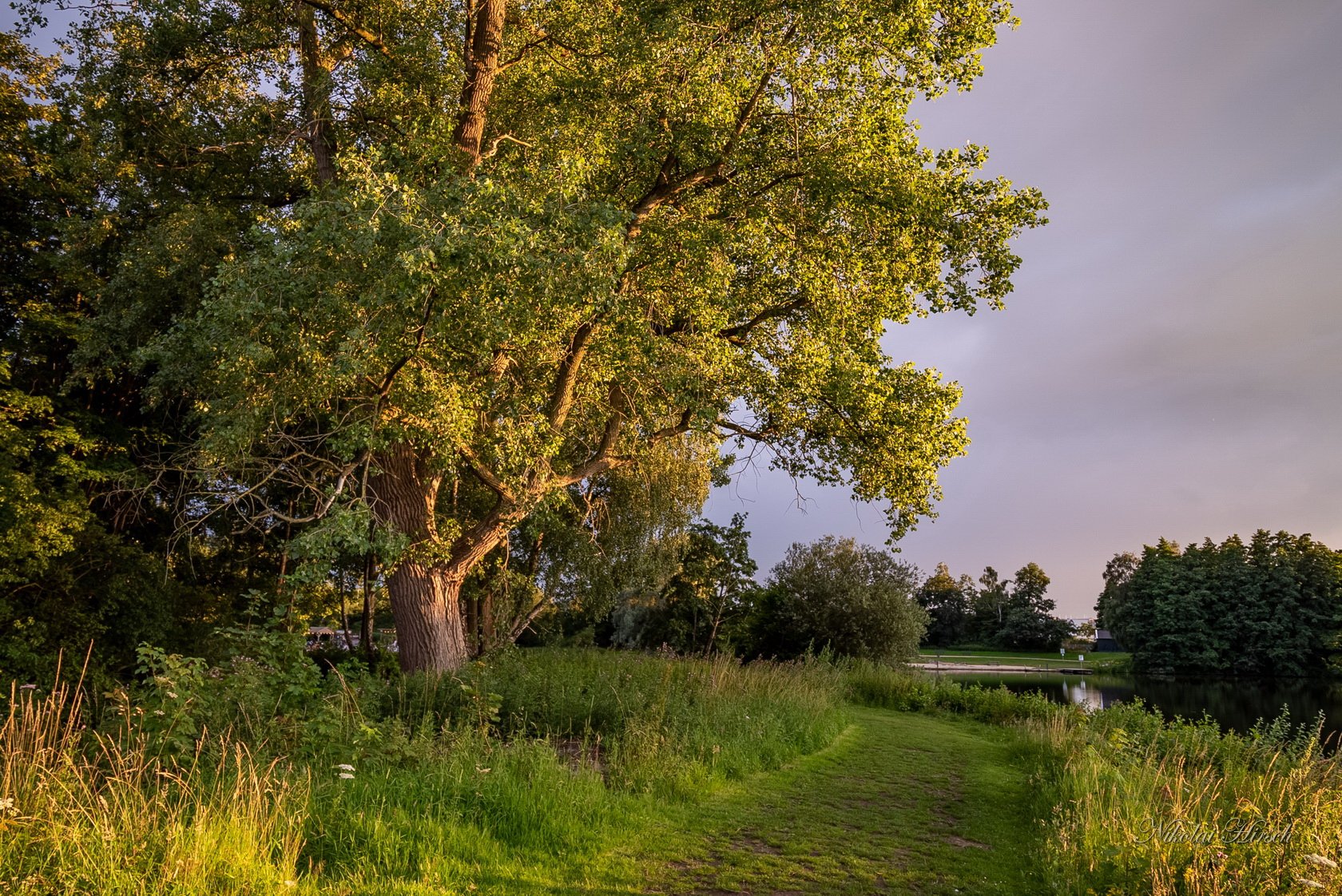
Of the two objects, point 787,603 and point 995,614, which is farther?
point 995,614

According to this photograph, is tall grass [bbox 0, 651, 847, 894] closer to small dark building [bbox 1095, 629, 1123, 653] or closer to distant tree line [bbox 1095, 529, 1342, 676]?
distant tree line [bbox 1095, 529, 1342, 676]

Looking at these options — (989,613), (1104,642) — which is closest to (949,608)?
(989,613)

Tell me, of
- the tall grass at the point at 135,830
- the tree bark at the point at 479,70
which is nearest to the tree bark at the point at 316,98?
the tree bark at the point at 479,70

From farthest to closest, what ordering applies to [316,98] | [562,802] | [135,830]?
1. [316,98]
2. [562,802]
3. [135,830]

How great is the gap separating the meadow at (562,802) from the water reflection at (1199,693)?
16483mm

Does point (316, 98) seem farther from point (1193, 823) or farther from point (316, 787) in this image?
point (1193, 823)

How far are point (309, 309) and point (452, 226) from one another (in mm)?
2573

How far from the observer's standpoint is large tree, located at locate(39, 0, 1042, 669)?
33.9 feet

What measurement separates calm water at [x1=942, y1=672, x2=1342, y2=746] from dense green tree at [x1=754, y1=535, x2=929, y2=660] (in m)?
2.56

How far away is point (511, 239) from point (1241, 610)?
69637 mm

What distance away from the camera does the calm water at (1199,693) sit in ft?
105

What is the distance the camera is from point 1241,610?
60250 mm

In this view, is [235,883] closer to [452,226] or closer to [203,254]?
[452,226]

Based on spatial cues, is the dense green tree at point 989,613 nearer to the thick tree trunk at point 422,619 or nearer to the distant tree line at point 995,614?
the distant tree line at point 995,614
